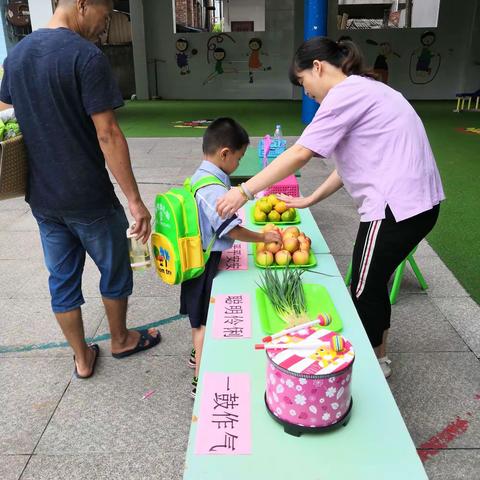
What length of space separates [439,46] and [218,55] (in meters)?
8.45

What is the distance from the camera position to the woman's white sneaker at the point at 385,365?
268 cm

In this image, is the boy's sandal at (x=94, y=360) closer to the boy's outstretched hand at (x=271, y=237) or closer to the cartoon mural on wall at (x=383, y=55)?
the boy's outstretched hand at (x=271, y=237)

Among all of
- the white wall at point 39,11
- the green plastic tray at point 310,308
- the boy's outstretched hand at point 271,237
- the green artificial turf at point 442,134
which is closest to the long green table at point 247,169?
the green artificial turf at point 442,134

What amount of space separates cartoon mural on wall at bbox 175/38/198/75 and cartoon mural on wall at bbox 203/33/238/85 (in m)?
0.64

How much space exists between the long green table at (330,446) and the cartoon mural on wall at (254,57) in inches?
751

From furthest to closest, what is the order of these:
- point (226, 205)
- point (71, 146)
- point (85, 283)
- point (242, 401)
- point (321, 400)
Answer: point (85, 283) < point (71, 146) < point (226, 205) < point (242, 401) < point (321, 400)

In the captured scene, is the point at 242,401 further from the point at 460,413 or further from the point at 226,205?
the point at 460,413

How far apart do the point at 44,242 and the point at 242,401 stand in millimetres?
1527

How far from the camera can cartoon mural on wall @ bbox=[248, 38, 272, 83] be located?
19047 millimetres

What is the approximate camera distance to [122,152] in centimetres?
232

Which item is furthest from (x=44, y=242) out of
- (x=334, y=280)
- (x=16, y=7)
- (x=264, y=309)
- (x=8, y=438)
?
(x=16, y=7)

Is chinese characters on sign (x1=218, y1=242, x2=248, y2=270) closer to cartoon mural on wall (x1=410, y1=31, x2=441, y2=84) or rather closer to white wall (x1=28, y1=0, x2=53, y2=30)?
white wall (x1=28, y1=0, x2=53, y2=30)

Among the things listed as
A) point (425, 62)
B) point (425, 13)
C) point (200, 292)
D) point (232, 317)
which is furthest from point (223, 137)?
point (425, 13)

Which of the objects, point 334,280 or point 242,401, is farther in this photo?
point 334,280
